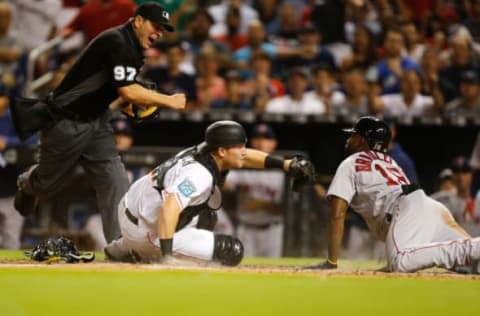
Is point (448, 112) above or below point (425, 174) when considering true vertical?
above

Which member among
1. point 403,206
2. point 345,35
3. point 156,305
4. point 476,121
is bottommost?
point 156,305

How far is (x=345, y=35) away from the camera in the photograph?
43.2 feet

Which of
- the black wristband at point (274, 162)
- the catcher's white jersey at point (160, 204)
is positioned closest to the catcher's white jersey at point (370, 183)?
the black wristband at point (274, 162)

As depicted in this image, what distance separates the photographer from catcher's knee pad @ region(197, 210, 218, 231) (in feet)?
21.4

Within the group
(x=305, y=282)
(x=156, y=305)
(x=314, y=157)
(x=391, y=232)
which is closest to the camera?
(x=156, y=305)

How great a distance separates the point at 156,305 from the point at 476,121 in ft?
22.2

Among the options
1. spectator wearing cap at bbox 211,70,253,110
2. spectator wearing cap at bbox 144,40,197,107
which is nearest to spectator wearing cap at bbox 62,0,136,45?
spectator wearing cap at bbox 144,40,197,107

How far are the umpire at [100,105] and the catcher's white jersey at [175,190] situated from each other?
1.90 feet

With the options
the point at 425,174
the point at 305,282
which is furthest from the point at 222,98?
the point at 305,282

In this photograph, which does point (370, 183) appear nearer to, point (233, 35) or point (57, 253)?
point (57, 253)

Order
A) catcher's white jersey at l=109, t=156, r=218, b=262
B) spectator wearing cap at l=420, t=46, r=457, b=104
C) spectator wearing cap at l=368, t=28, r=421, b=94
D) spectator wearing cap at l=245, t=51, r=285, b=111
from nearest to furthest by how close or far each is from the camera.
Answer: catcher's white jersey at l=109, t=156, r=218, b=262
spectator wearing cap at l=245, t=51, r=285, b=111
spectator wearing cap at l=420, t=46, r=457, b=104
spectator wearing cap at l=368, t=28, r=421, b=94

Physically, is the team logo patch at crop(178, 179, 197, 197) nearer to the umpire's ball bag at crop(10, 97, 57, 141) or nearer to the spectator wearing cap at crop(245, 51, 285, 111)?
the umpire's ball bag at crop(10, 97, 57, 141)

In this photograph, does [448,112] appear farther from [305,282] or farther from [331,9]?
[305,282]

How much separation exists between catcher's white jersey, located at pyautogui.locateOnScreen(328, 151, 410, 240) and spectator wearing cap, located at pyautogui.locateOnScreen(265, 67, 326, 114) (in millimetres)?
4297
